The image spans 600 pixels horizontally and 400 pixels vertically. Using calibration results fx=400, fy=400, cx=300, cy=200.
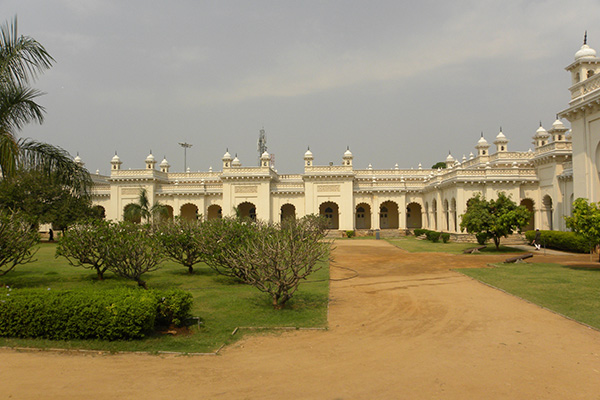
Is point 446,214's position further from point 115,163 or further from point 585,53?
point 115,163

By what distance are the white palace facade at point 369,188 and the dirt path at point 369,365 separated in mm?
22107

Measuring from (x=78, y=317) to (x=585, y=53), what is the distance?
81.2 ft

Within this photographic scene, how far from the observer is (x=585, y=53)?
67.1 ft

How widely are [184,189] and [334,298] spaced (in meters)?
30.0

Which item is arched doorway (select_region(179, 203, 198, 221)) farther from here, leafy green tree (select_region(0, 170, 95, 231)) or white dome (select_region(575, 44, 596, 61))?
white dome (select_region(575, 44, 596, 61))

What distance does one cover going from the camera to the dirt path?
16.7ft

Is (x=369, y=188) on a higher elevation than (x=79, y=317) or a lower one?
higher

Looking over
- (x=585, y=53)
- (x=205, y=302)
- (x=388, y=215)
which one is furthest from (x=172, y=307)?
(x=388, y=215)

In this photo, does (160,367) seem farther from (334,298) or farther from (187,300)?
(334,298)

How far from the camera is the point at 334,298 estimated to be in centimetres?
1082

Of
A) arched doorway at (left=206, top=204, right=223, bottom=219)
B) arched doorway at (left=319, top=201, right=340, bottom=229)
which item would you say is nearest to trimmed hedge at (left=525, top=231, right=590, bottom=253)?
arched doorway at (left=319, top=201, right=340, bottom=229)

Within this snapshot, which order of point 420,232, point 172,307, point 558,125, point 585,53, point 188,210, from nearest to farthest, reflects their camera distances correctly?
point 172,307 < point 585,53 < point 558,125 < point 420,232 < point 188,210

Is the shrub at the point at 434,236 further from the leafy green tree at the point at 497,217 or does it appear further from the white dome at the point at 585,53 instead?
the white dome at the point at 585,53

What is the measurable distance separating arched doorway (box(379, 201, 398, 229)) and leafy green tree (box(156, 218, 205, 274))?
29.1m
